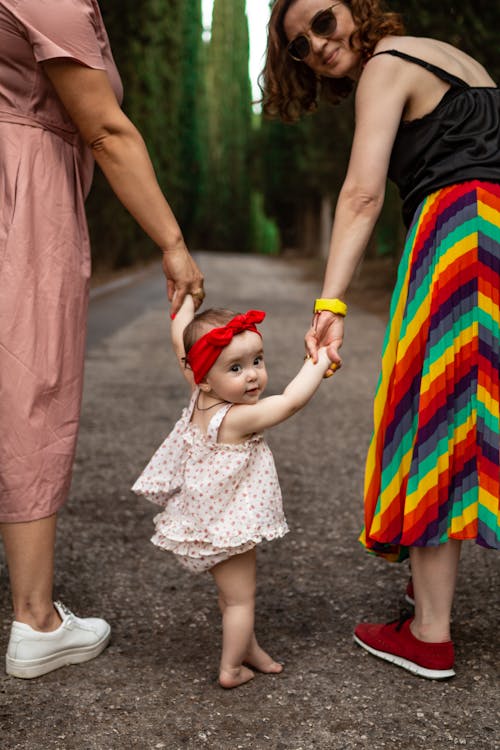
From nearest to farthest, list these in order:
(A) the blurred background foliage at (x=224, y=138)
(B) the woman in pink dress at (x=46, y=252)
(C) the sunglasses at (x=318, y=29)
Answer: (B) the woman in pink dress at (x=46, y=252), (C) the sunglasses at (x=318, y=29), (A) the blurred background foliage at (x=224, y=138)

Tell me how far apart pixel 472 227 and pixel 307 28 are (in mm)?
683

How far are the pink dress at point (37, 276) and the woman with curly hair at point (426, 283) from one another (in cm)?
64

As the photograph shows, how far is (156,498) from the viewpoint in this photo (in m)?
2.48

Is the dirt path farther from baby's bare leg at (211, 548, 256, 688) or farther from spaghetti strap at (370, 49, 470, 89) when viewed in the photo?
spaghetti strap at (370, 49, 470, 89)

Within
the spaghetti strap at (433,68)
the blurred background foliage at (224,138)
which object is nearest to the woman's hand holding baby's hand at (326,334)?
the spaghetti strap at (433,68)

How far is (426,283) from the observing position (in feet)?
7.72

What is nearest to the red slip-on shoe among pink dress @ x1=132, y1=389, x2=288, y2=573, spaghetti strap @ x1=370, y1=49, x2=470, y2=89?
pink dress @ x1=132, y1=389, x2=288, y2=573

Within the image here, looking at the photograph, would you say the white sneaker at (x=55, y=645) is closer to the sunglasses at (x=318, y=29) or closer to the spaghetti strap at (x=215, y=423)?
the spaghetti strap at (x=215, y=423)

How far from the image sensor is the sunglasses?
2.40 m

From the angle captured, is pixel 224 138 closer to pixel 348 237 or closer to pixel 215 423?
pixel 348 237

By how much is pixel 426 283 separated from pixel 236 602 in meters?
0.93

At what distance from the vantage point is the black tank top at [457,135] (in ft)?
7.57

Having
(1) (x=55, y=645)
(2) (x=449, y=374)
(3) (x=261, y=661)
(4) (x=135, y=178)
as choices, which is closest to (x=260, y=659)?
(3) (x=261, y=661)

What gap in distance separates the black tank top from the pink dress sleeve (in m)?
0.73
